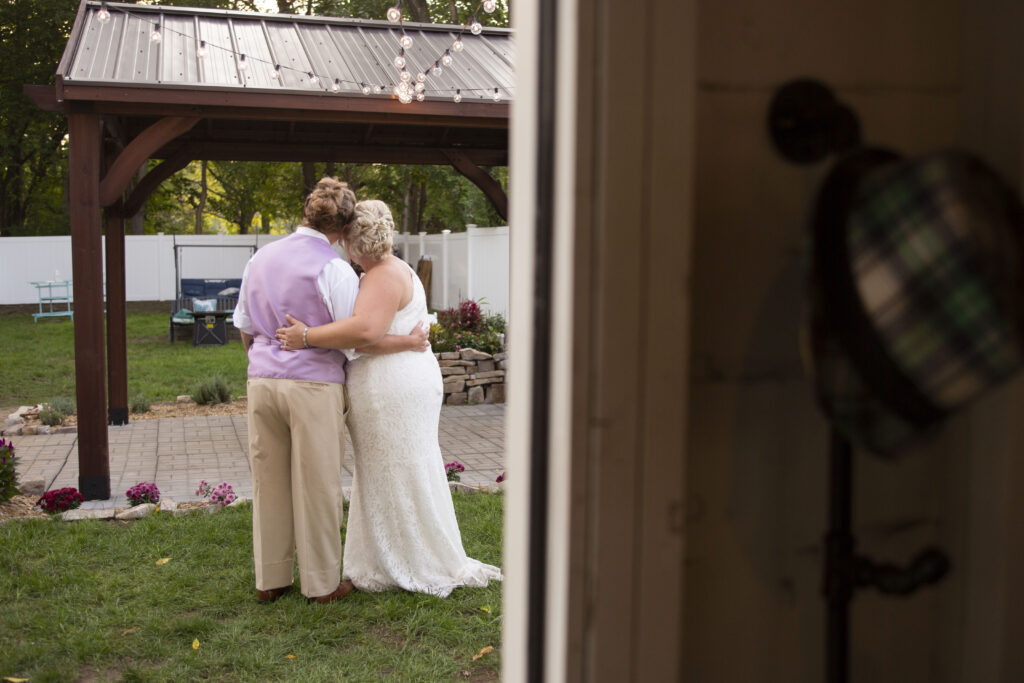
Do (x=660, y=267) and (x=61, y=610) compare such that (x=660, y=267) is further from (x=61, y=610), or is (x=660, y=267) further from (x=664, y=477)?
(x=61, y=610)

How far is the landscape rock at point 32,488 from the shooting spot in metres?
6.13

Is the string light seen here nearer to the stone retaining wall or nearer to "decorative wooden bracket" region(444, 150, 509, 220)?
"decorative wooden bracket" region(444, 150, 509, 220)

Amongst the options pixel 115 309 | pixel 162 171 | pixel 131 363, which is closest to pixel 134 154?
pixel 115 309

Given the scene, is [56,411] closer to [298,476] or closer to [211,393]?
[211,393]

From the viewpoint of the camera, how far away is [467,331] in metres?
10.7

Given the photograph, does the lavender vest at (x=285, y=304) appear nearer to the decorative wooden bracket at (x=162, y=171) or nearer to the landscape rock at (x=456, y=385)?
the decorative wooden bracket at (x=162, y=171)

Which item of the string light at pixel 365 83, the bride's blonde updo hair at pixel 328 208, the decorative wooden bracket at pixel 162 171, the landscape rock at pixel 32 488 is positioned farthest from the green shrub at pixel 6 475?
the decorative wooden bracket at pixel 162 171

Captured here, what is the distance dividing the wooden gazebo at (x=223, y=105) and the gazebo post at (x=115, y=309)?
0.04 ft

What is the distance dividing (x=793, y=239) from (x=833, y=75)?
22 cm

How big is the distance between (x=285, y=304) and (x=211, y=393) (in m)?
6.66

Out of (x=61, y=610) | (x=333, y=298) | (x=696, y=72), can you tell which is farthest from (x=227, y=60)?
(x=696, y=72)

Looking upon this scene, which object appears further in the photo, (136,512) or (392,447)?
(136,512)

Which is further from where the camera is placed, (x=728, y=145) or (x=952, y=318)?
(x=728, y=145)

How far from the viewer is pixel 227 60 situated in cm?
703
